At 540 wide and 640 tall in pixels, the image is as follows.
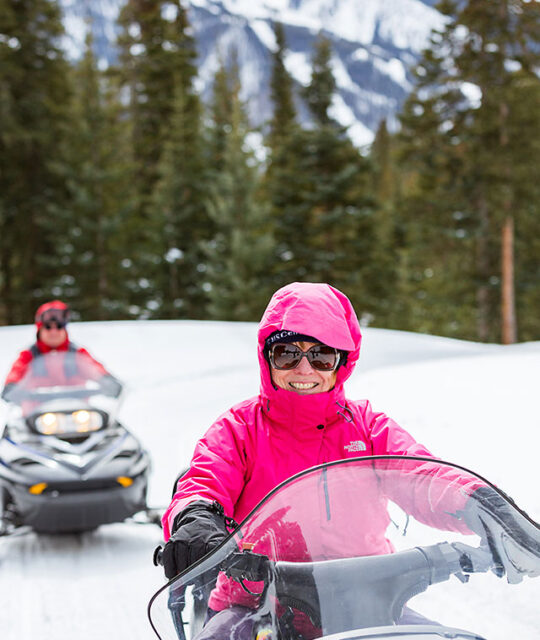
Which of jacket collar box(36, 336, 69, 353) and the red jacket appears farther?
jacket collar box(36, 336, 69, 353)

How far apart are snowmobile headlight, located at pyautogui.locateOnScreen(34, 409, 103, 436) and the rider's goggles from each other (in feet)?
3.46

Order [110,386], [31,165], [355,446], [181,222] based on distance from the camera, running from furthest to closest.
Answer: [181,222] < [31,165] < [110,386] < [355,446]

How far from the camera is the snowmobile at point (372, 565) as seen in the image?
4.61 feet

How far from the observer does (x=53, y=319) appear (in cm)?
535

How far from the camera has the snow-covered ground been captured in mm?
3584

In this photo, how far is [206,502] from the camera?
6.19 ft

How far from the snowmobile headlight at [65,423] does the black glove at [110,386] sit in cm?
40

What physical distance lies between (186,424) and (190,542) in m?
7.32

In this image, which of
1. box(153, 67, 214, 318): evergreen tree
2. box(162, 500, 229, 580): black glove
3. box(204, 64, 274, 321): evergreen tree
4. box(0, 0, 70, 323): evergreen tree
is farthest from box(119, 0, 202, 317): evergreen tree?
box(162, 500, 229, 580): black glove

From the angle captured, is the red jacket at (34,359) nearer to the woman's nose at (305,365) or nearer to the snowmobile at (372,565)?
the woman's nose at (305,365)

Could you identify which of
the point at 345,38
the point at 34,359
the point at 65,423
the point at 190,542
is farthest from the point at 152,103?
the point at 345,38

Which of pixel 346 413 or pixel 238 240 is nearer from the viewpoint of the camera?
pixel 346 413

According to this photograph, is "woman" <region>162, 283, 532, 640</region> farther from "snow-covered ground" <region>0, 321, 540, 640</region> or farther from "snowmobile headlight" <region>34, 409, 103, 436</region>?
"snowmobile headlight" <region>34, 409, 103, 436</region>

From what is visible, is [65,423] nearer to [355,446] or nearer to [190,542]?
[355,446]
